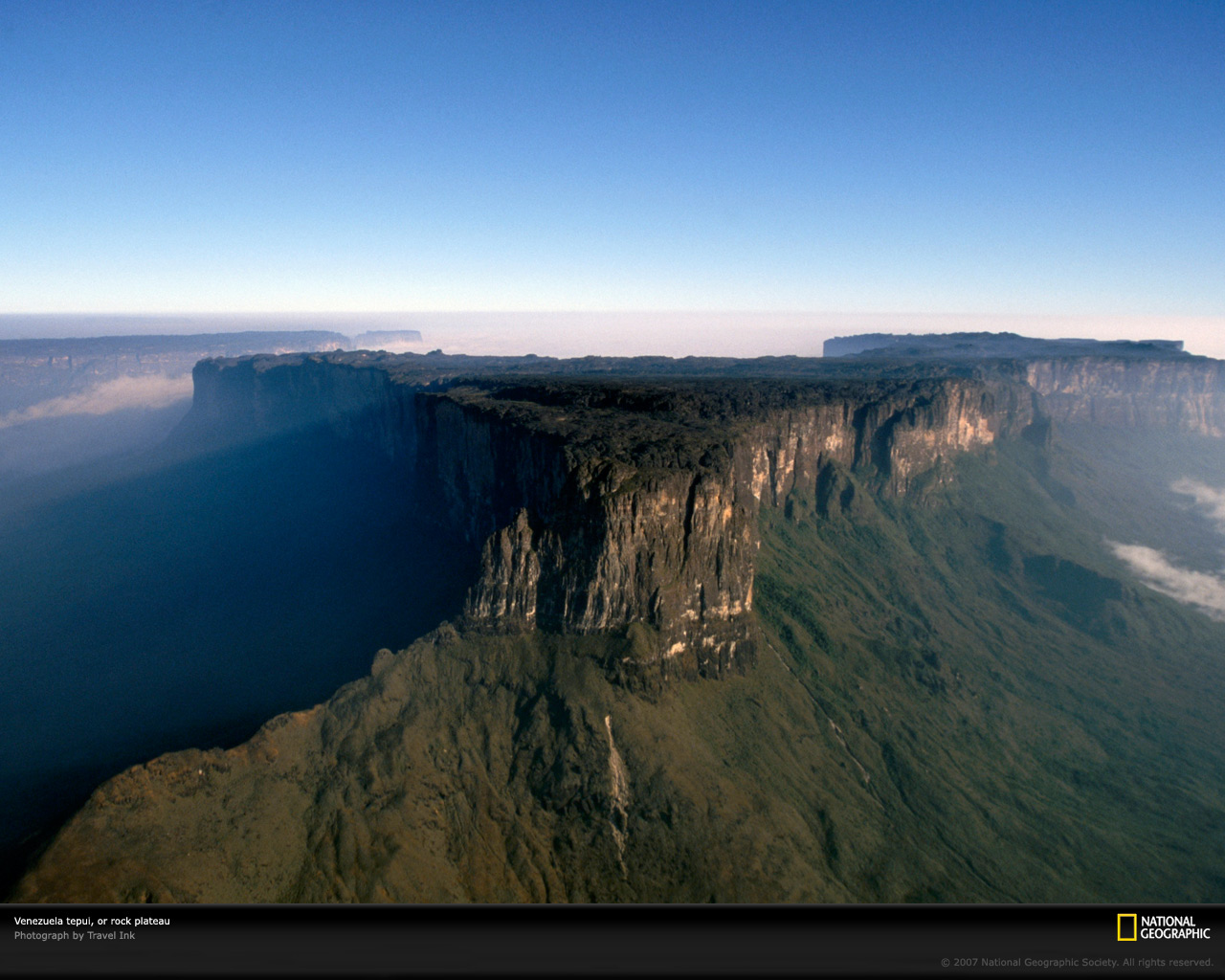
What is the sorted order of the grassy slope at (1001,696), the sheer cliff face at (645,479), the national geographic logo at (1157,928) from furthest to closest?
the grassy slope at (1001,696) → the sheer cliff face at (645,479) → the national geographic logo at (1157,928)

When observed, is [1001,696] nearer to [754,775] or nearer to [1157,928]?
[754,775]

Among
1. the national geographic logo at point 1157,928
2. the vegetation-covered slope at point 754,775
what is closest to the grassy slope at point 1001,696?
the vegetation-covered slope at point 754,775

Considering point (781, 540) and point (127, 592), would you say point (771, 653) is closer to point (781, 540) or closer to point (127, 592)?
point (781, 540)

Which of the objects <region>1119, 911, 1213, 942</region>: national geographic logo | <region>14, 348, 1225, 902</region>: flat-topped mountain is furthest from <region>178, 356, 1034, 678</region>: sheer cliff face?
<region>1119, 911, 1213, 942</region>: national geographic logo

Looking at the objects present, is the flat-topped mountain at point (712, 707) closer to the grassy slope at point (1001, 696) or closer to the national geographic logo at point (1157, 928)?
the grassy slope at point (1001, 696)

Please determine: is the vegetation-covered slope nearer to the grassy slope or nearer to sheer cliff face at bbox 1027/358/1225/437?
the grassy slope

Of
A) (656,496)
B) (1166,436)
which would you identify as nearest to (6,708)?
(656,496)
